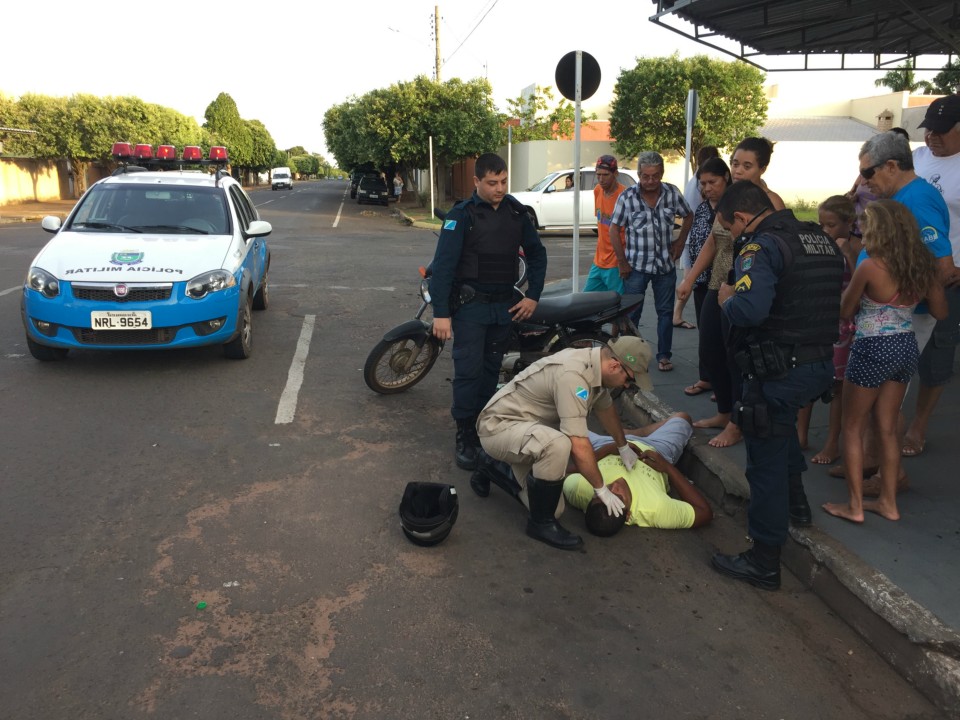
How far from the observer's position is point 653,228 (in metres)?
6.14

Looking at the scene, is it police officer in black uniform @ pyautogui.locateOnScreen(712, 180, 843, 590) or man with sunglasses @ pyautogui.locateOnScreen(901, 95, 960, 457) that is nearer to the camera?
police officer in black uniform @ pyautogui.locateOnScreen(712, 180, 843, 590)

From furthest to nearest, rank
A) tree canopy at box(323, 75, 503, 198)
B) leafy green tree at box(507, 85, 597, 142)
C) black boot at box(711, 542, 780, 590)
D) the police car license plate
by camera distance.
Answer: leafy green tree at box(507, 85, 597, 142)
tree canopy at box(323, 75, 503, 198)
the police car license plate
black boot at box(711, 542, 780, 590)

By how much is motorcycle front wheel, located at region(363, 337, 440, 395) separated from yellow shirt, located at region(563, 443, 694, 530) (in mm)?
2295

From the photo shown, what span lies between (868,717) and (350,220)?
2639cm

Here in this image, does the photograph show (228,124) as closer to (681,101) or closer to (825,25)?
(681,101)

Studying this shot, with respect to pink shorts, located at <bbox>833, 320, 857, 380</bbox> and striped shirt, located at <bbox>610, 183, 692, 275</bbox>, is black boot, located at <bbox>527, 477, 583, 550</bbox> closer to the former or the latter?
pink shorts, located at <bbox>833, 320, 857, 380</bbox>

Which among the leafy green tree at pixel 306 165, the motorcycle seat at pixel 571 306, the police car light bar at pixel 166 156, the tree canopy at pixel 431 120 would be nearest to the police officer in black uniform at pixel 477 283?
the motorcycle seat at pixel 571 306

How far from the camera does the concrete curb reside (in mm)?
2764

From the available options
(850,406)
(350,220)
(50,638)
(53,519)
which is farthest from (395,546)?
(350,220)

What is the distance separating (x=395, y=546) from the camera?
3.77 meters

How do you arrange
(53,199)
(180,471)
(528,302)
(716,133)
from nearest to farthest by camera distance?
1. (180,471)
2. (528,302)
3. (716,133)
4. (53,199)

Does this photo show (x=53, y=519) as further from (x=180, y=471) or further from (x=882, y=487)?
(x=882, y=487)

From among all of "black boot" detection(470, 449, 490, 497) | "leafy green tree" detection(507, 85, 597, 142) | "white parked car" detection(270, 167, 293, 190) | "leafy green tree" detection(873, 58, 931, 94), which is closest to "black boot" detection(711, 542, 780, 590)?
"black boot" detection(470, 449, 490, 497)

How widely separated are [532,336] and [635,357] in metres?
2.40
